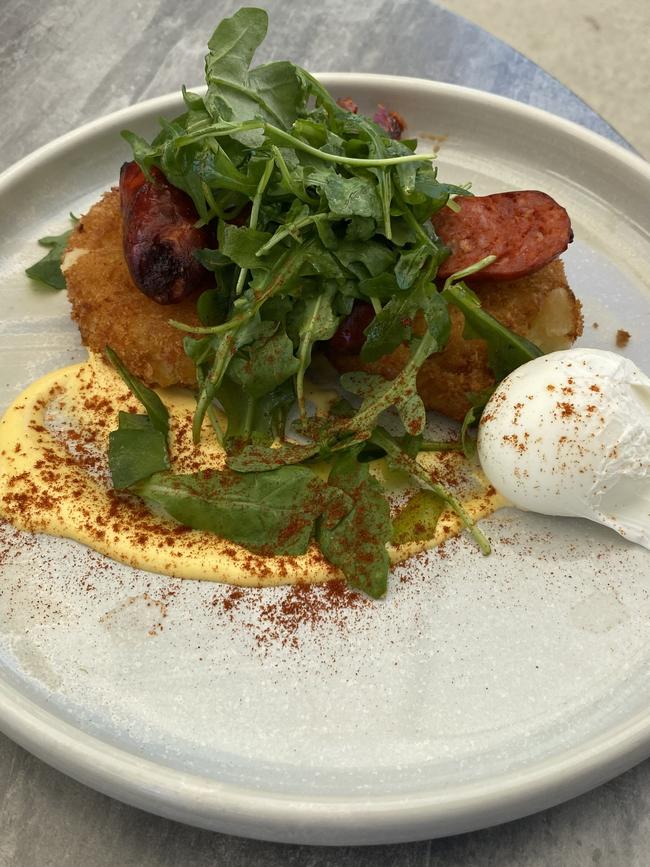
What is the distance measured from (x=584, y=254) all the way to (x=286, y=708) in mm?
1641

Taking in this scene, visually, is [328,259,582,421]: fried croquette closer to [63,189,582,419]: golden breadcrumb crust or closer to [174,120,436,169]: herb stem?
[63,189,582,419]: golden breadcrumb crust

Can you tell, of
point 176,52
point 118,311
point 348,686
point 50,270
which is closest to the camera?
point 348,686

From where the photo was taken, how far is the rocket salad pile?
211 cm

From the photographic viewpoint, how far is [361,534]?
2082mm

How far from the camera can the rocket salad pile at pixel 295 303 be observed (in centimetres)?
211

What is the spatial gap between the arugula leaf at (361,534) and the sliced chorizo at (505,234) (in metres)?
0.57

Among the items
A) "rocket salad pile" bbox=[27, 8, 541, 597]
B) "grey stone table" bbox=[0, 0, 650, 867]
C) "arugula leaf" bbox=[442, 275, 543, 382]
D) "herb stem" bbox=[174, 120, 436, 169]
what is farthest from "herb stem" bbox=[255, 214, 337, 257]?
"grey stone table" bbox=[0, 0, 650, 867]

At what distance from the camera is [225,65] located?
2256 millimetres

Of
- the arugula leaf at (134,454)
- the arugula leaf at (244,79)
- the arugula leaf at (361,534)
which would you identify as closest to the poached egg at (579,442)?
the arugula leaf at (361,534)

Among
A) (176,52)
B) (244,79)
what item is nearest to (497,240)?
(244,79)

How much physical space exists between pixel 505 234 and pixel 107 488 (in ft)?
3.96

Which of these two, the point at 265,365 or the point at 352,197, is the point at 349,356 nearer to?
the point at 265,365

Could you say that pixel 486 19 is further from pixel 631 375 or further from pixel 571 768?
pixel 571 768

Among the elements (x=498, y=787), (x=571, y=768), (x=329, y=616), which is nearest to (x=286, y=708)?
(x=329, y=616)
